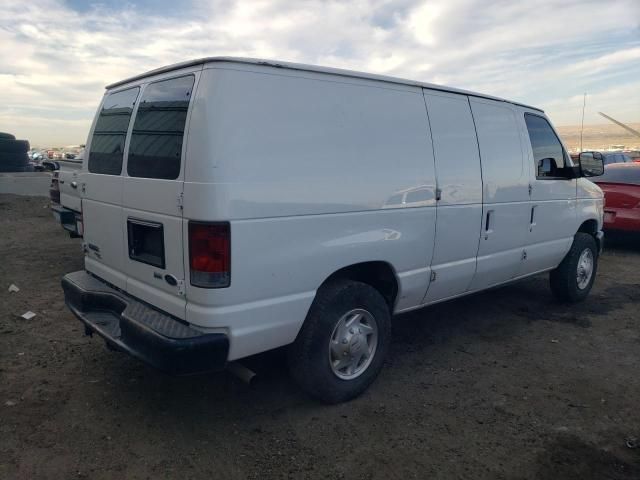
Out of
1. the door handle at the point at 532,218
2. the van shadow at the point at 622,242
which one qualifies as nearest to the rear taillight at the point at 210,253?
the door handle at the point at 532,218

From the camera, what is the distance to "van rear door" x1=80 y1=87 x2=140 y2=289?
351 cm

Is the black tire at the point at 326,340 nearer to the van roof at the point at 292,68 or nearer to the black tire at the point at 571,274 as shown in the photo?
the van roof at the point at 292,68

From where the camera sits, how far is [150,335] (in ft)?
9.36

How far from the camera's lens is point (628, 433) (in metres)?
3.23

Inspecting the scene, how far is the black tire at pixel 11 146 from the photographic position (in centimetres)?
1622

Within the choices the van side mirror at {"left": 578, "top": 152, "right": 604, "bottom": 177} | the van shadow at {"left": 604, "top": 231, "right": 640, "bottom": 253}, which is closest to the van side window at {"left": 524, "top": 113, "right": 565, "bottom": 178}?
the van side mirror at {"left": 578, "top": 152, "right": 604, "bottom": 177}

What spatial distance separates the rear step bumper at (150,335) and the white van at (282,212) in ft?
0.03

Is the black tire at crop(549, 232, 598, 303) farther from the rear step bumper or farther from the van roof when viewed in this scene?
the rear step bumper

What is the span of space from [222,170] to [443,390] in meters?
2.33

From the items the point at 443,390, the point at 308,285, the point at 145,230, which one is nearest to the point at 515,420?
the point at 443,390

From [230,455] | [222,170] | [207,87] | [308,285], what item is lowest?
[230,455]

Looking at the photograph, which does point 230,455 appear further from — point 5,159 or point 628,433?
point 5,159

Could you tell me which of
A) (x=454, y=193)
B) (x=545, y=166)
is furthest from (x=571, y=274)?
(x=454, y=193)

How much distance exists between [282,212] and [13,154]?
55.2 feet
